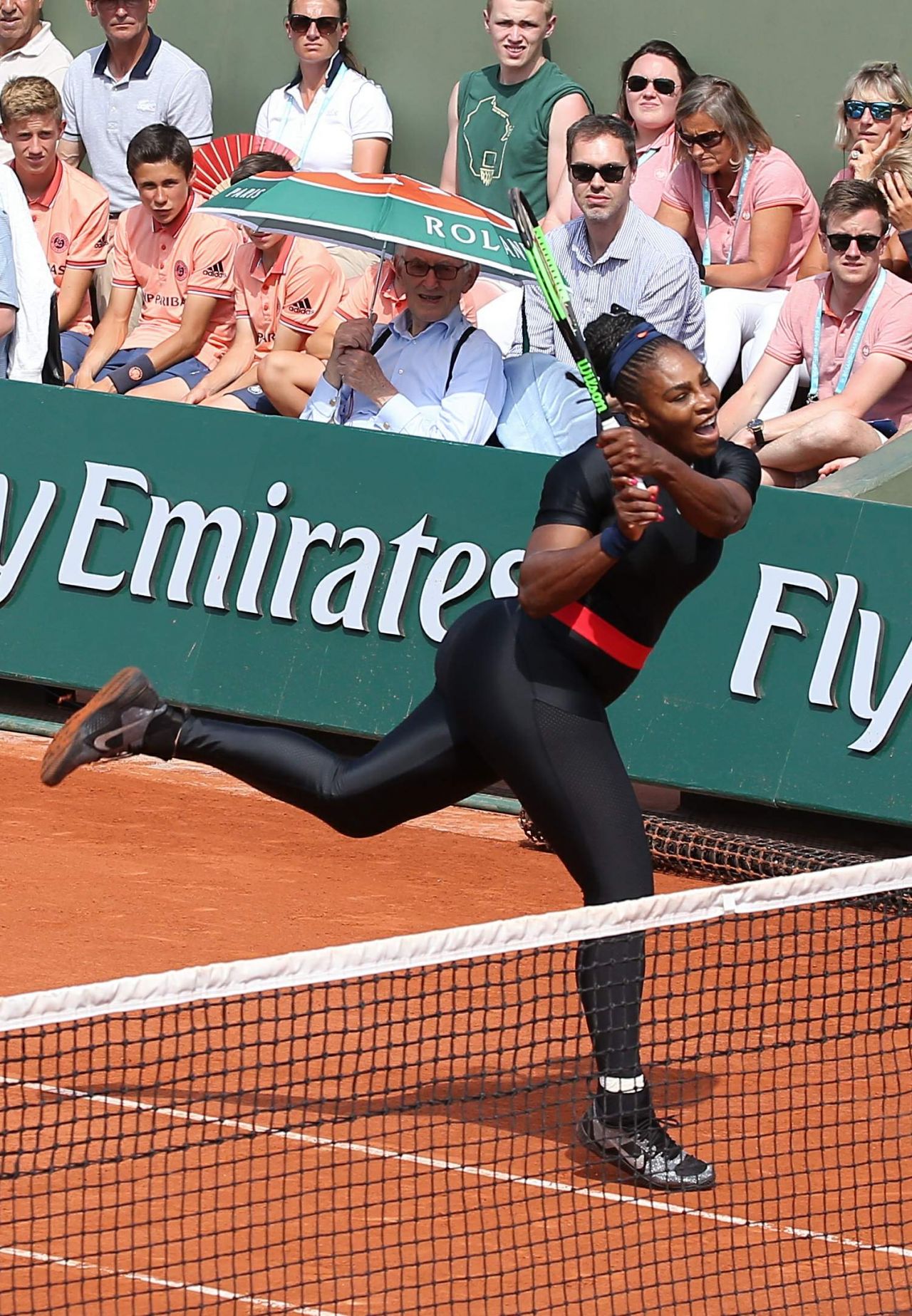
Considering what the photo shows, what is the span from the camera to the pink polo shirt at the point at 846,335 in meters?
8.77

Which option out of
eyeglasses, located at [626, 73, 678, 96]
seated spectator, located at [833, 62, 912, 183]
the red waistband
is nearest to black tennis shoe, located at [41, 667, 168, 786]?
the red waistband

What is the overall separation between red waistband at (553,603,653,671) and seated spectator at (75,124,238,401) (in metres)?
5.82

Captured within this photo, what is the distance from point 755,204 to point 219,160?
11.1ft

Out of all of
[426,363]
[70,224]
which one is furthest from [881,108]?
[70,224]

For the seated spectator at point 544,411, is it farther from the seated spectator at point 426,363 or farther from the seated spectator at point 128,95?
the seated spectator at point 128,95

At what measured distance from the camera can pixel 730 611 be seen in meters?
8.04

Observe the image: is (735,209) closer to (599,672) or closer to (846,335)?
(846,335)

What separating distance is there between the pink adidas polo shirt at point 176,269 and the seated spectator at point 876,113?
343 centimetres

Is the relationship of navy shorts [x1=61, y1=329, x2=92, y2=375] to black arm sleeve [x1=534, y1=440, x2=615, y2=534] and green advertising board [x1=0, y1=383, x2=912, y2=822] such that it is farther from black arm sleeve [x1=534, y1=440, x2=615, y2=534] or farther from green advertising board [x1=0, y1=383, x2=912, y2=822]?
black arm sleeve [x1=534, y1=440, x2=615, y2=534]

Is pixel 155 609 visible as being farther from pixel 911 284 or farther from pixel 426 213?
pixel 911 284

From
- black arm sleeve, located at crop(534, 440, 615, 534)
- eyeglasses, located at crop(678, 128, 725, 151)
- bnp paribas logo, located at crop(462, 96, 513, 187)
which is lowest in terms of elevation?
black arm sleeve, located at crop(534, 440, 615, 534)

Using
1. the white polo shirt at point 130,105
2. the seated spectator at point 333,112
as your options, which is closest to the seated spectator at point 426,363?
the seated spectator at point 333,112

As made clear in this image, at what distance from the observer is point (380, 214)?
27.0 ft

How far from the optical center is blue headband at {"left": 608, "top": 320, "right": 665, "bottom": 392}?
15.5 ft
